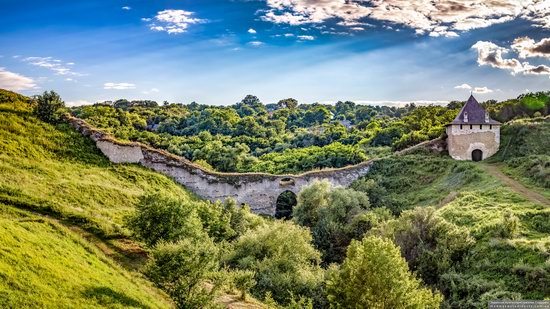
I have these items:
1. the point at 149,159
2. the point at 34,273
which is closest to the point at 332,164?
the point at 149,159

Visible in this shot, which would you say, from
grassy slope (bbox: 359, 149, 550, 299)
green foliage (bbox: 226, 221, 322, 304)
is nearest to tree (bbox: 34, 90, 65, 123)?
green foliage (bbox: 226, 221, 322, 304)

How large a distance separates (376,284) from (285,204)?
28.6m

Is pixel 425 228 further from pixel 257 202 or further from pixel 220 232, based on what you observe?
pixel 257 202

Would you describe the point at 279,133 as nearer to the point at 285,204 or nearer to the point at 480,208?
the point at 285,204

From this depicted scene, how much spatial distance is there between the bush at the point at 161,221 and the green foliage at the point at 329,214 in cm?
1120

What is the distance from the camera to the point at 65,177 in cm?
2577

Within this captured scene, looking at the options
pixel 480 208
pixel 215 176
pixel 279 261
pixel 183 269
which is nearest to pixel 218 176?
pixel 215 176

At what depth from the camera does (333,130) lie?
274 feet

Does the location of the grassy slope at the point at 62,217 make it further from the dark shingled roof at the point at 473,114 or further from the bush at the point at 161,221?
the dark shingled roof at the point at 473,114

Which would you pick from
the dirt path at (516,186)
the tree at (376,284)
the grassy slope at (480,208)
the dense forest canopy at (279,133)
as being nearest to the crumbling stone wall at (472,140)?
the grassy slope at (480,208)

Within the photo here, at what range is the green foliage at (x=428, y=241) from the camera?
21.3m

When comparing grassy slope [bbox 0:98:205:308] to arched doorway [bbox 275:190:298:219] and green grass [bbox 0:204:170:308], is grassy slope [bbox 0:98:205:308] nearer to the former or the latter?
green grass [bbox 0:204:170:308]

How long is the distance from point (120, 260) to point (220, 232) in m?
8.52

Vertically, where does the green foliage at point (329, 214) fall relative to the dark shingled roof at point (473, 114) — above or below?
below
